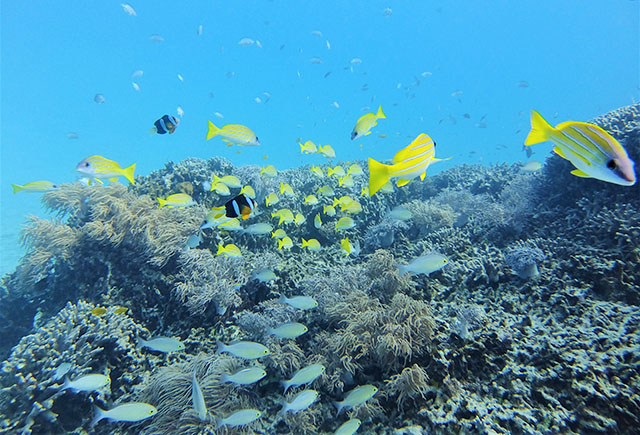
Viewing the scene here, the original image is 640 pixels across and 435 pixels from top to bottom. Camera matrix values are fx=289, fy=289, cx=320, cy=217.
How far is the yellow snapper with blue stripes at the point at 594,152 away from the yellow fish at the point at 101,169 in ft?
18.0

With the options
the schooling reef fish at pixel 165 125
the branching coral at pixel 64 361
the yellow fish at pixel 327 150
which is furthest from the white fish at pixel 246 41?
the branching coral at pixel 64 361

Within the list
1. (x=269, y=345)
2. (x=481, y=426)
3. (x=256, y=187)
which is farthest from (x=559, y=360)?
(x=256, y=187)

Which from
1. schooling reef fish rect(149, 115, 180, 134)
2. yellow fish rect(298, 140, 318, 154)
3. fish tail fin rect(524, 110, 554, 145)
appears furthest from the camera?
Result: yellow fish rect(298, 140, 318, 154)

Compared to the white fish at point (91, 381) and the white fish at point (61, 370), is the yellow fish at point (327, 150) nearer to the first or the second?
the white fish at point (91, 381)

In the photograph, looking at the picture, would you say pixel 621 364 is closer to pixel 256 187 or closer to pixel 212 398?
pixel 212 398

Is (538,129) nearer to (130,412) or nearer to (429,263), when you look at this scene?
(429,263)

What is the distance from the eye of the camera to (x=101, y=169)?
4836mm

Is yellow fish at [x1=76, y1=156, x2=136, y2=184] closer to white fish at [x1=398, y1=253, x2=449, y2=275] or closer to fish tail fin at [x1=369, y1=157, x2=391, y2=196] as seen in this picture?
fish tail fin at [x1=369, y1=157, x2=391, y2=196]

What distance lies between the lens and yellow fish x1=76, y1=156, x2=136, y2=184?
4.75 m

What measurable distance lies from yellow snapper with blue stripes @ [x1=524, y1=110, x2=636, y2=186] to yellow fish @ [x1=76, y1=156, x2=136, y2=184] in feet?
18.0

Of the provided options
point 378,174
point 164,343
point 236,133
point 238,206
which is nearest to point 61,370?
point 164,343

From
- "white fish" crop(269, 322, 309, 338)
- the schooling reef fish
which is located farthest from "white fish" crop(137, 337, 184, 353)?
the schooling reef fish

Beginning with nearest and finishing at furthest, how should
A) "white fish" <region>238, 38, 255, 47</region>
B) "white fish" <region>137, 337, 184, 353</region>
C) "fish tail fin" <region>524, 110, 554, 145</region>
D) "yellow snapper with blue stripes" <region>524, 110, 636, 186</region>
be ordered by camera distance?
"yellow snapper with blue stripes" <region>524, 110, 636, 186</region> < "fish tail fin" <region>524, 110, 554, 145</region> < "white fish" <region>137, 337, 184, 353</region> < "white fish" <region>238, 38, 255, 47</region>

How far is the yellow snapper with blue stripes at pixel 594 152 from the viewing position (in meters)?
1.73
